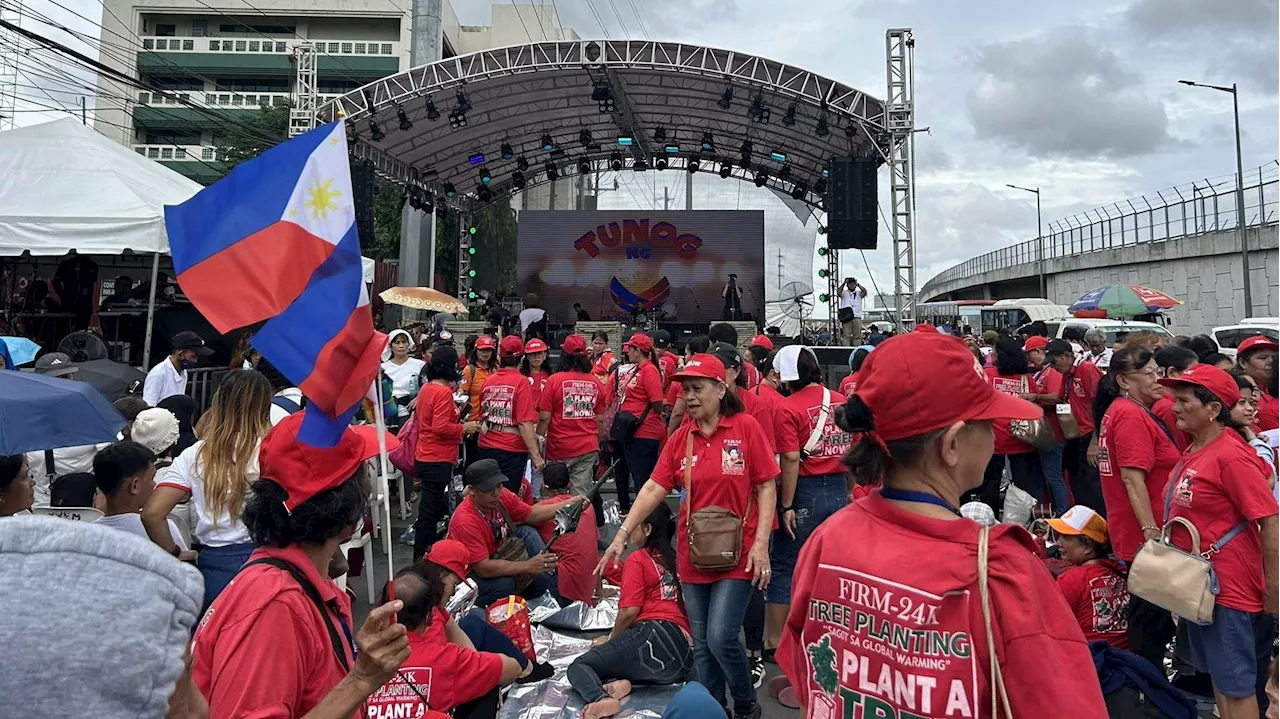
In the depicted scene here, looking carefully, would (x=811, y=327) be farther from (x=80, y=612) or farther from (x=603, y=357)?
(x=80, y=612)

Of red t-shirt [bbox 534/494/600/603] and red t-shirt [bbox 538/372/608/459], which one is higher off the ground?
red t-shirt [bbox 538/372/608/459]

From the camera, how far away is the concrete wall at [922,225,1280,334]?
21.7 m

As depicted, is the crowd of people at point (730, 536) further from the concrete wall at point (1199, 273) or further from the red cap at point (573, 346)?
the concrete wall at point (1199, 273)

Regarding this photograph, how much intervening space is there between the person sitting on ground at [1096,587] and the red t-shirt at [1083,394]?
3.01 meters

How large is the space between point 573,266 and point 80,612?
72.6 ft

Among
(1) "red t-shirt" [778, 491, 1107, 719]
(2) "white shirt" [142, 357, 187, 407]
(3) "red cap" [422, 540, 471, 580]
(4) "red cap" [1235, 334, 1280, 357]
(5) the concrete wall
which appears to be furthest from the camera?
(5) the concrete wall

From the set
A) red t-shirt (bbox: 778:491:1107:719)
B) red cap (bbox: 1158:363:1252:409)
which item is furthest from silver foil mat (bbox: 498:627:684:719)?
red cap (bbox: 1158:363:1252:409)

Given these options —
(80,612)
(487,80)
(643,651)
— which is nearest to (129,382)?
(643,651)

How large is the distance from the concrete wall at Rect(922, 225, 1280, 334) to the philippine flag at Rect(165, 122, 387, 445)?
80.5 feet

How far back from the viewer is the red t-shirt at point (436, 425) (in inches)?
230

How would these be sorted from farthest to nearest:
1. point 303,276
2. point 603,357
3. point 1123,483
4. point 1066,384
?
point 603,357 < point 1066,384 < point 1123,483 < point 303,276

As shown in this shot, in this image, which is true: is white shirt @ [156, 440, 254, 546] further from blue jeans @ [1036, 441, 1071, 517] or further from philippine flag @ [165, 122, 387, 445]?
blue jeans @ [1036, 441, 1071, 517]

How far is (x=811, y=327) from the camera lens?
80.6 feet

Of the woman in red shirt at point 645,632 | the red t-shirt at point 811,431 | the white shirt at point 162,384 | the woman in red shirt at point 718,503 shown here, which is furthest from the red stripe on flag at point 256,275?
the white shirt at point 162,384
